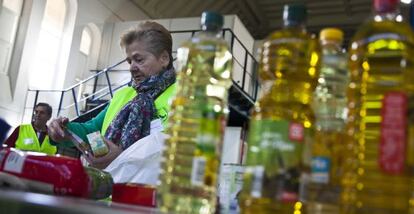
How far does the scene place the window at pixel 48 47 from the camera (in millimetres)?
8250

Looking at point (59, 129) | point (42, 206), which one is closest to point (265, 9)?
point (59, 129)

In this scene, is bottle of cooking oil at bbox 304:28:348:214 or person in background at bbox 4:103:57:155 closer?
bottle of cooking oil at bbox 304:28:348:214

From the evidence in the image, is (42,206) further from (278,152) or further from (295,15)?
(295,15)

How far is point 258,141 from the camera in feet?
2.57

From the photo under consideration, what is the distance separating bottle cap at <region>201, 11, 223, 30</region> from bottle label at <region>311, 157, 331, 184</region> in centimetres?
33

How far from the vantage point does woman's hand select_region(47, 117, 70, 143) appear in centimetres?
213

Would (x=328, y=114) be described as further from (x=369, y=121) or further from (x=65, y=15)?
(x=65, y=15)

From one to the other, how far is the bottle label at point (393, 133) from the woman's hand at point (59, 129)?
1631mm

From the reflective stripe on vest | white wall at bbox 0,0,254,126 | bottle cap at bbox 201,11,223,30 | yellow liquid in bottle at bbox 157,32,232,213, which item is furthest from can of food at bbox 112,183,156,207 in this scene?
white wall at bbox 0,0,254,126

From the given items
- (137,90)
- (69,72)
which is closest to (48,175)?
(137,90)

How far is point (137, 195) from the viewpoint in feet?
3.79

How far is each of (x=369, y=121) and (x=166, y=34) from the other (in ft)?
4.82

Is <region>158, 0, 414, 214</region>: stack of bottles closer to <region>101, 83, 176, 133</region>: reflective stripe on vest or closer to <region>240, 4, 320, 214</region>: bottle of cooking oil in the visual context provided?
<region>240, 4, 320, 214</region>: bottle of cooking oil

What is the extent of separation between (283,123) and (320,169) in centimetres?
11
